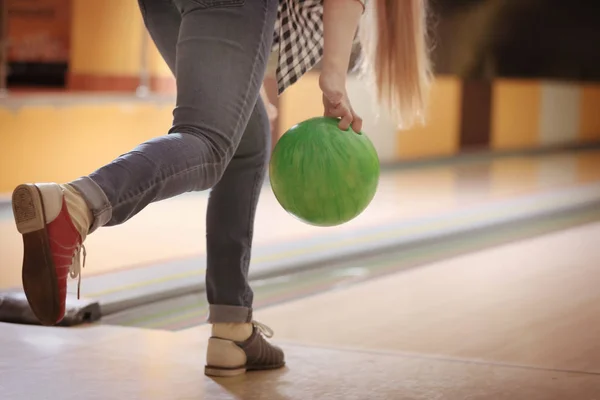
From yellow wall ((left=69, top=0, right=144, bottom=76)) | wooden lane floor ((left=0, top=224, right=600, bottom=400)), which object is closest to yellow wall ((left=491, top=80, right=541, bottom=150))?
yellow wall ((left=69, top=0, right=144, bottom=76))

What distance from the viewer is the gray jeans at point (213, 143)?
59.6 inches

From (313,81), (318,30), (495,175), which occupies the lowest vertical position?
(495,175)

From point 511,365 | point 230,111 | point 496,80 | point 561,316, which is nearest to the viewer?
point 230,111

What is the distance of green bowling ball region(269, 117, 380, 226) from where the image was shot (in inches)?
73.2

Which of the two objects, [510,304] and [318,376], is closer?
[318,376]

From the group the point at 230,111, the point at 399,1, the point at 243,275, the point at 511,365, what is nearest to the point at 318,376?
the point at 243,275

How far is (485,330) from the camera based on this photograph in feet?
8.27

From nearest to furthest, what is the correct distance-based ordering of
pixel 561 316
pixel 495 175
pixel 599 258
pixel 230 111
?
pixel 230 111 → pixel 561 316 → pixel 599 258 → pixel 495 175

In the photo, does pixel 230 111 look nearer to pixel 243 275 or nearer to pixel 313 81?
pixel 243 275

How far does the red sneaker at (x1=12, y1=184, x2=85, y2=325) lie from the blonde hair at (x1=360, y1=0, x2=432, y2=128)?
2.66 feet

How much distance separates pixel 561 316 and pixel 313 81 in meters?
4.92

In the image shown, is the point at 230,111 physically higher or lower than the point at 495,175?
higher

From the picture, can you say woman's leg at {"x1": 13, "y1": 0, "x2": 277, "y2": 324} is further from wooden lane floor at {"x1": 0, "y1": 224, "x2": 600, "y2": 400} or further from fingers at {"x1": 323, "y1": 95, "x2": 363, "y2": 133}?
wooden lane floor at {"x1": 0, "y1": 224, "x2": 600, "y2": 400}

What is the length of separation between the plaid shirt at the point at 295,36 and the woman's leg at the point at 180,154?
102mm
